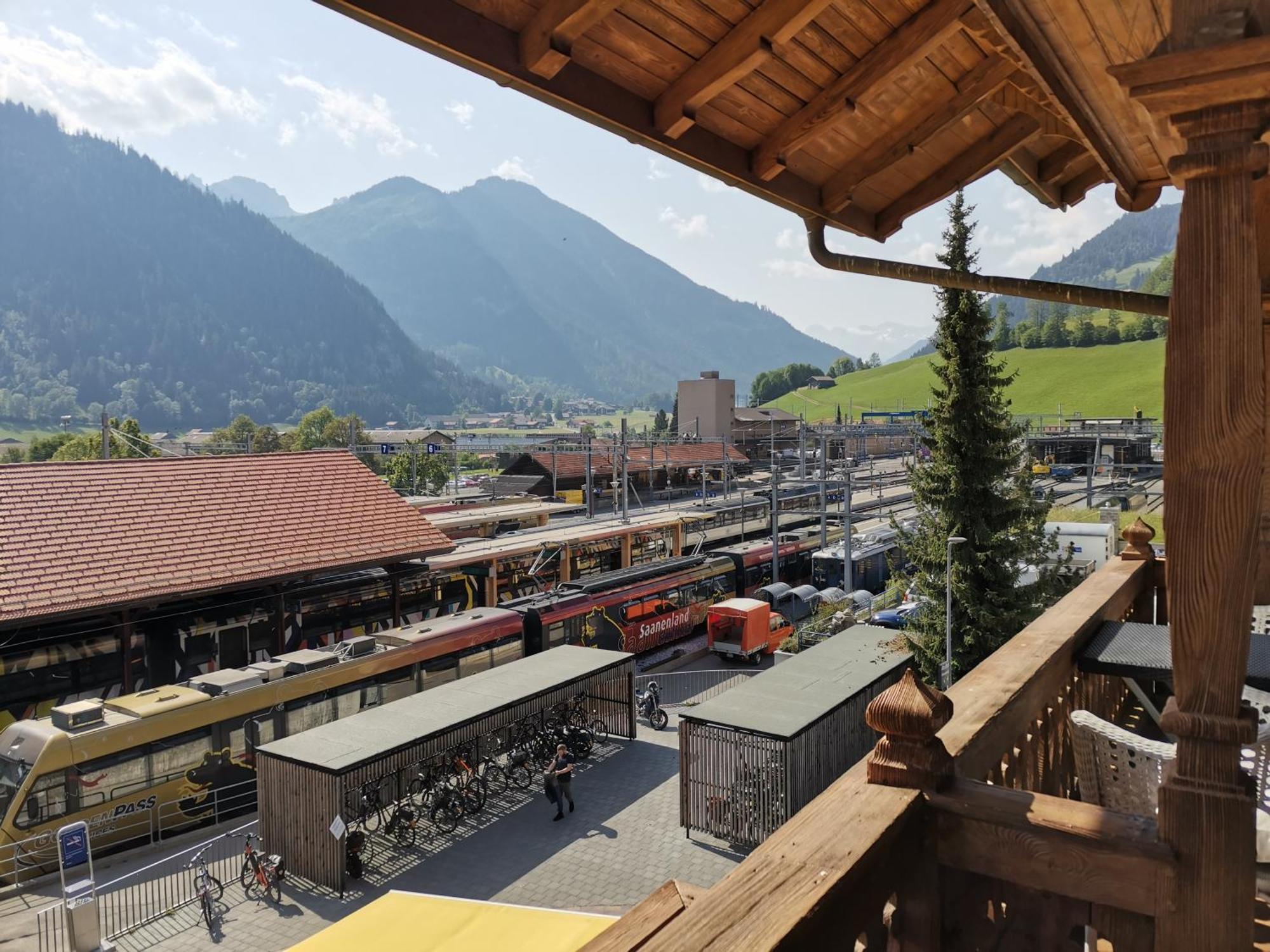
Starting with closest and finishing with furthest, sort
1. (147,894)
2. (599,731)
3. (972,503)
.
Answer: (147,894)
(599,731)
(972,503)

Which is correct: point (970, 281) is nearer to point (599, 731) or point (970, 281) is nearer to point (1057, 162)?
point (1057, 162)

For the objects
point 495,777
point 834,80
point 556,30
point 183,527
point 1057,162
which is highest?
point 1057,162

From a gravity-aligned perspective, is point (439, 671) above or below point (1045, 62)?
below

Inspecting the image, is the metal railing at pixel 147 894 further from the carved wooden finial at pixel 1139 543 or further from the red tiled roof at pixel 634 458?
the red tiled roof at pixel 634 458

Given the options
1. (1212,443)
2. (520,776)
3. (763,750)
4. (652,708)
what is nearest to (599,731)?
(652,708)

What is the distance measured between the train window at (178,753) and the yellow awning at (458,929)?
296 inches

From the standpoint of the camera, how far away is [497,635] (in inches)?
774

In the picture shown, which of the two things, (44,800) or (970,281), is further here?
(44,800)

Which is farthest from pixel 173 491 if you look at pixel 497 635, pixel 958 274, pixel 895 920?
pixel 895 920

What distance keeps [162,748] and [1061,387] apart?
10757cm

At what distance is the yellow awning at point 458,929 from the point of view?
7039 mm

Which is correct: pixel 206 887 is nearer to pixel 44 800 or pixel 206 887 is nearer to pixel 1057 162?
pixel 44 800

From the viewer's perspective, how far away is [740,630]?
974 inches

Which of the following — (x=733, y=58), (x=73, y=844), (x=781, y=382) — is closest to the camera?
(x=733, y=58)
